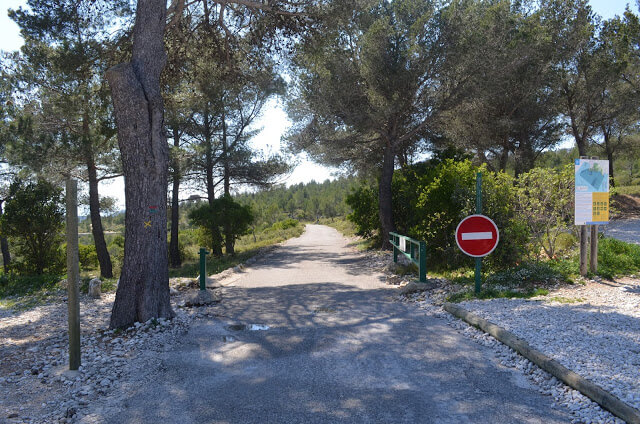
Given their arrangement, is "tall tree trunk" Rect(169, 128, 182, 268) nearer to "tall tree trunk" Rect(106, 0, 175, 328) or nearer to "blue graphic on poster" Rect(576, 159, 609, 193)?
"tall tree trunk" Rect(106, 0, 175, 328)

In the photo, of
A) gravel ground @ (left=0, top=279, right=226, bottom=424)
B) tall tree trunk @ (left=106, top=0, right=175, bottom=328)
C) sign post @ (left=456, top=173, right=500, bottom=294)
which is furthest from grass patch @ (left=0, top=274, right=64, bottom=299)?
sign post @ (left=456, top=173, right=500, bottom=294)

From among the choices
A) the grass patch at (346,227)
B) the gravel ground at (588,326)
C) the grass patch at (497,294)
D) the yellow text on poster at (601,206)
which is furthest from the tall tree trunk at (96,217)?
the yellow text on poster at (601,206)

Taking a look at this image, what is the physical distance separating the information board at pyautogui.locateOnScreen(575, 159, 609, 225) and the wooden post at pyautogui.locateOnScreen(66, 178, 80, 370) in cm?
729

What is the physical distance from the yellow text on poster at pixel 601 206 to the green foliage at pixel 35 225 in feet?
48.5

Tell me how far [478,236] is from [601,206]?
2.25 meters

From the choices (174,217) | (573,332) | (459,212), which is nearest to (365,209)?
(174,217)

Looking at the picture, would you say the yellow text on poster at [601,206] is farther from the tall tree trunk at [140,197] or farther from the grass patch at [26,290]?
the grass patch at [26,290]

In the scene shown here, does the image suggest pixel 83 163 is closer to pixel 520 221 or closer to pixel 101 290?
pixel 101 290

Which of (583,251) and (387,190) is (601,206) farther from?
(387,190)

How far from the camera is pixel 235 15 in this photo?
10.2 meters

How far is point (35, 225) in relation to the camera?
1373 centimetres

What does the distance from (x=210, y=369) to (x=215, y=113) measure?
16.8 m

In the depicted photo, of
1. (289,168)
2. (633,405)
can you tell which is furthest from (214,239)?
(633,405)

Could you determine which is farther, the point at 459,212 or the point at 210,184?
the point at 210,184
